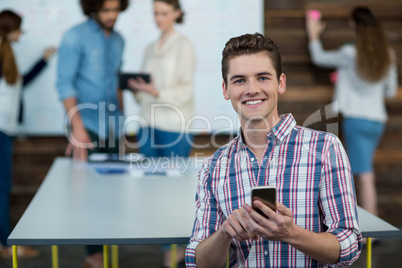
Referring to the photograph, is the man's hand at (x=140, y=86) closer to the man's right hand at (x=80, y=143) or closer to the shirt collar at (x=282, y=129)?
the man's right hand at (x=80, y=143)

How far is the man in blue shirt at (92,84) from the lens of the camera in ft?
10.00

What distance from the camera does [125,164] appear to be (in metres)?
2.81

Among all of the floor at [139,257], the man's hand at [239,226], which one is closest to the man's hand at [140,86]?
the floor at [139,257]

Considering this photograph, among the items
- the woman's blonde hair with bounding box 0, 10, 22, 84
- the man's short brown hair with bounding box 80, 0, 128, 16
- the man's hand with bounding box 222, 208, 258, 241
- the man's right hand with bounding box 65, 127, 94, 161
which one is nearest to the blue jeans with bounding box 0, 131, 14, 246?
the woman's blonde hair with bounding box 0, 10, 22, 84

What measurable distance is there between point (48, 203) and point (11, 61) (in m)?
1.64

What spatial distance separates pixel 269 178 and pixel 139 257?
2.22 meters

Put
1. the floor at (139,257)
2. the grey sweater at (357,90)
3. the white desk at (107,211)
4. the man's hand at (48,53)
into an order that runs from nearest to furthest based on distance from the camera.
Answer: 1. the white desk at (107,211)
2. the floor at (139,257)
3. the grey sweater at (357,90)
4. the man's hand at (48,53)

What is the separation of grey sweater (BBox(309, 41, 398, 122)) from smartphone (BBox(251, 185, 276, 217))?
101 inches

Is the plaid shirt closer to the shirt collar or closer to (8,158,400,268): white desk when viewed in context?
the shirt collar

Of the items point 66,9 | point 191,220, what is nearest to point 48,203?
point 191,220

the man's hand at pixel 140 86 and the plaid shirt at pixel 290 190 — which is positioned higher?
the man's hand at pixel 140 86

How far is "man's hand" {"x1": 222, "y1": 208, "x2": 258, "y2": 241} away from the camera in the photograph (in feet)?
3.91

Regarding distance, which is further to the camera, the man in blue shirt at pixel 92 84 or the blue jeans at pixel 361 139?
the blue jeans at pixel 361 139

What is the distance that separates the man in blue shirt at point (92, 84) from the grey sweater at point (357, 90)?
1502mm
